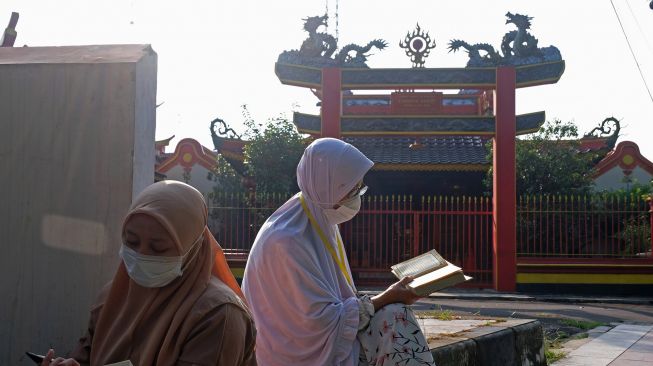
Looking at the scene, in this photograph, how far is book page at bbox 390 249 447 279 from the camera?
124 inches

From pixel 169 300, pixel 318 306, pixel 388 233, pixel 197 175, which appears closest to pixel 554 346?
pixel 318 306

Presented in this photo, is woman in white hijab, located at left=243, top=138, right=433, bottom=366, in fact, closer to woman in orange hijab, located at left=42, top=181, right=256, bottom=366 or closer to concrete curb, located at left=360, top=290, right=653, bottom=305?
woman in orange hijab, located at left=42, top=181, right=256, bottom=366

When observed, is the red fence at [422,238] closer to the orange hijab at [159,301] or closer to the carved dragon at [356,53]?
the carved dragon at [356,53]

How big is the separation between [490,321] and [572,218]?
8767 millimetres

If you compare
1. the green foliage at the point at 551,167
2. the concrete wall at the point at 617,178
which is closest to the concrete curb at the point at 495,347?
the green foliage at the point at 551,167

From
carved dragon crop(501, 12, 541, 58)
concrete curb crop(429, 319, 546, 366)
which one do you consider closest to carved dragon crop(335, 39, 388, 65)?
carved dragon crop(501, 12, 541, 58)

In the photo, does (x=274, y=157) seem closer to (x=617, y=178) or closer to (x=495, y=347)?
(x=617, y=178)

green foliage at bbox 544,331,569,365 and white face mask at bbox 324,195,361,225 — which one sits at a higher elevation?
white face mask at bbox 324,195,361,225

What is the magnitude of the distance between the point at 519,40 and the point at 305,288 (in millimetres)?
11550

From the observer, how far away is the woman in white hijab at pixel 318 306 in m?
2.91

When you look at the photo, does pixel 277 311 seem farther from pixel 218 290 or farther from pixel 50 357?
pixel 50 357

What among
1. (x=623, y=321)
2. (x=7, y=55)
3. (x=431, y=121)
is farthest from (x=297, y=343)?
(x=431, y=121)

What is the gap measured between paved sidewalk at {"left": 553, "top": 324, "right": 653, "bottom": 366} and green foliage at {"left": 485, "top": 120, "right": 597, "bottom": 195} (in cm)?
783

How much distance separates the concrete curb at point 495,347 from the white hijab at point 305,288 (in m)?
0.90
